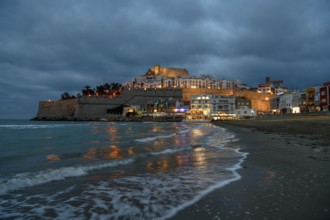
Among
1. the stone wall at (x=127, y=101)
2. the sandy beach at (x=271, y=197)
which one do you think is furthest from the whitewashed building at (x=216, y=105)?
the sandy beach at (x=271, y=197)

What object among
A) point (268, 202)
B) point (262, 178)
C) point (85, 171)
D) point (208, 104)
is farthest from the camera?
point (208, 104)

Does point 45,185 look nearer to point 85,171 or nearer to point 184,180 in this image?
point 85,171

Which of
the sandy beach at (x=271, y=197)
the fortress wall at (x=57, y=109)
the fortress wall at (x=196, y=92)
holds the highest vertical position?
the fortress wall at (x=196, y=92)

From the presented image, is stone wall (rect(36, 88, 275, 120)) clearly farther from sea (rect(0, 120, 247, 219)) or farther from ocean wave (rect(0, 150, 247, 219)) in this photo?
ocean wave (rect(0, 150, 247, 219))

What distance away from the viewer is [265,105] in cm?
9662

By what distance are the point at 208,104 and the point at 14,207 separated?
8433cm

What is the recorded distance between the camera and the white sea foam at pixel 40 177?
552 centimetres

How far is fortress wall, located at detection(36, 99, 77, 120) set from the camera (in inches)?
3934

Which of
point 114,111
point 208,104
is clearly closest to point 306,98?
point 208,104

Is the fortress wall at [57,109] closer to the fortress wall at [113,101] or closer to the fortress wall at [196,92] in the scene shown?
the fortress wall at [113,101]

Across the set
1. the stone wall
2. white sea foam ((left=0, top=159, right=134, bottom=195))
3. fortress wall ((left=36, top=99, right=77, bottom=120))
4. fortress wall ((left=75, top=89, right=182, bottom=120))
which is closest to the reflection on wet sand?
white sea foam ((left=0, top=159, right=134, bottom=195))

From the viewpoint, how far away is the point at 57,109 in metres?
107

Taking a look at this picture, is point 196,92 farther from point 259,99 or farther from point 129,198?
point 129,198

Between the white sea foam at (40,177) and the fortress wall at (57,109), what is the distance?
94737mm
